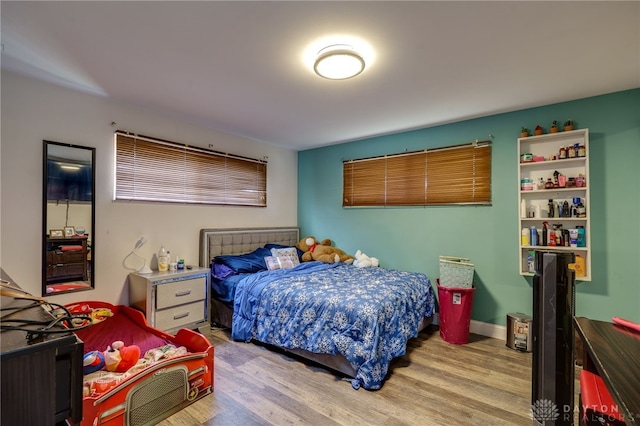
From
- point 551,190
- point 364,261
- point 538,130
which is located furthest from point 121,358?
point 538,130

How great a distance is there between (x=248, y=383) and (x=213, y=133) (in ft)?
9.74

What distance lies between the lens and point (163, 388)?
6.35 feet

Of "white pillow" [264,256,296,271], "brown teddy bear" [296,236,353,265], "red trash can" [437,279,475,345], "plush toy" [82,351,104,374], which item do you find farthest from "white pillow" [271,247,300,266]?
"plush toy" [82,351,104,374]

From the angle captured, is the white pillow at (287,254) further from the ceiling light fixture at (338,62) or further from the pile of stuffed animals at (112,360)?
the ceiling light fixture at (338,62)

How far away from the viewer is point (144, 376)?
6.03ft

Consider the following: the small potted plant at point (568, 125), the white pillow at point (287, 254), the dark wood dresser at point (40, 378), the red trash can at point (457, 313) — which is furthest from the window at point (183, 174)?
the small potted plant at point (568, 125)

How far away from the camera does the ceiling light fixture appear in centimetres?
199

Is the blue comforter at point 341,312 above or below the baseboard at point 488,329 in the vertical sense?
above

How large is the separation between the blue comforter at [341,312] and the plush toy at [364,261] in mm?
390

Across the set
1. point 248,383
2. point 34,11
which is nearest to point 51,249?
point 34,11

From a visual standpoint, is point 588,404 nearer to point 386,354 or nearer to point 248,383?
point 386,354

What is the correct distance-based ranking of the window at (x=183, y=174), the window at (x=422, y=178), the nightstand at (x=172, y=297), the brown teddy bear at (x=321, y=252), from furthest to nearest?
1. the brown teddy bear at (x=321, y=252)
2. the window at (x=422, y=178)
3. the window at (x=183, y=174)
4. the nightstand at (x=172, y=297)

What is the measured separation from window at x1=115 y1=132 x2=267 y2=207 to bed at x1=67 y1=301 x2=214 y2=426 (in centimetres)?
128

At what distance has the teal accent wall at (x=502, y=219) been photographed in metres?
2.66
